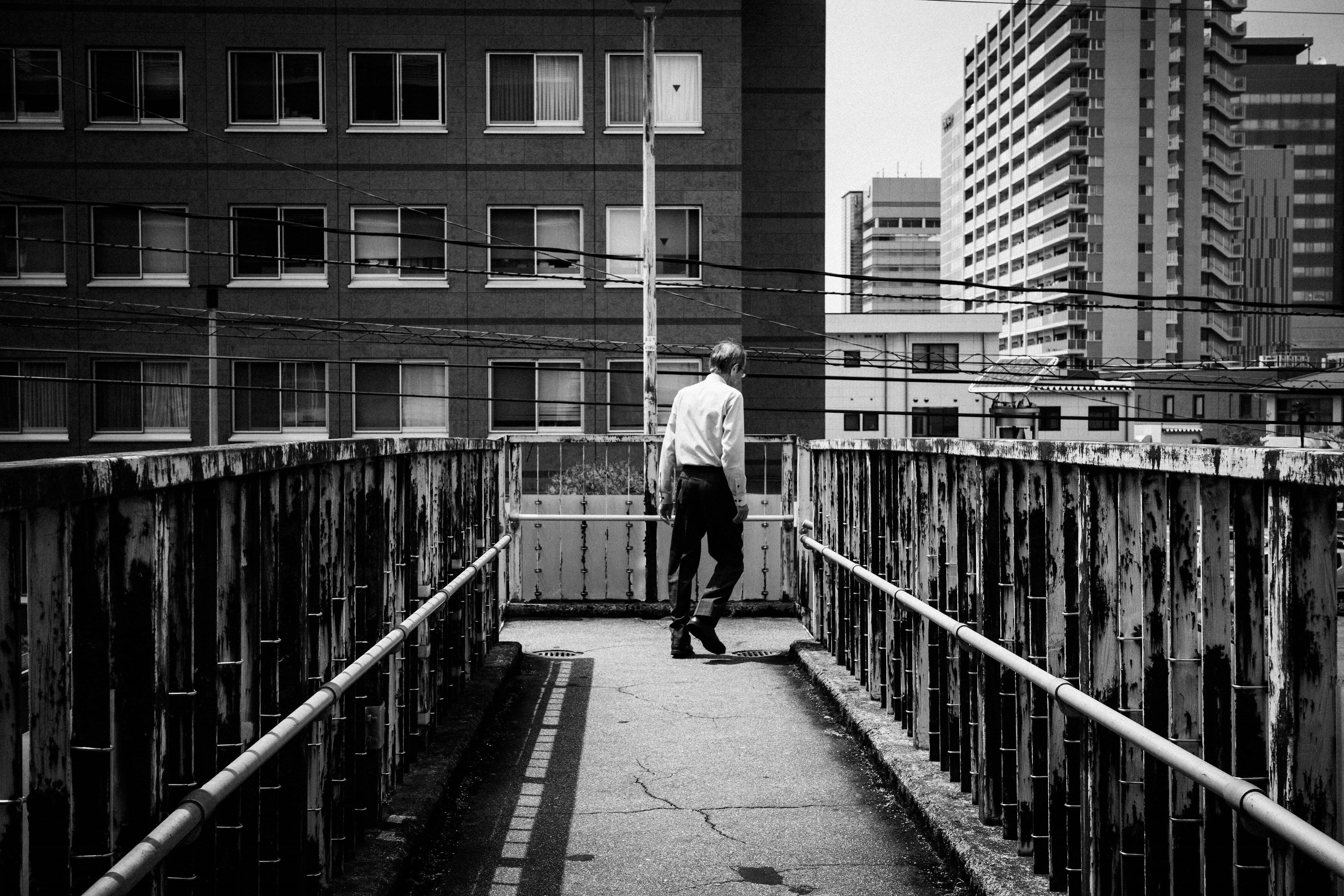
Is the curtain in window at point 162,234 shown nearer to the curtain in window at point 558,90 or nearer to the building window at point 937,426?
the curtain in window at point 558,90

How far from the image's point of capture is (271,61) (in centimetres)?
3422

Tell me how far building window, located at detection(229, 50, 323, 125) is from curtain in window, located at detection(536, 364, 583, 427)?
8.48 m

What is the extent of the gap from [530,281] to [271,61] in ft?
27.2

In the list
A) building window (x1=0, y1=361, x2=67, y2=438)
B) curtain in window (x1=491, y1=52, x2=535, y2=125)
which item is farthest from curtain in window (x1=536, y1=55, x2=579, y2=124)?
building window (x1=0, y1=361, x2=67, y2=438)

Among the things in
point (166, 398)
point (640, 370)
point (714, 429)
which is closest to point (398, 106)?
point (640, 370)

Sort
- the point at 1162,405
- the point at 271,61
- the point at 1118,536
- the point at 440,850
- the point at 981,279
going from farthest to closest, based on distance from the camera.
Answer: the point at 981,279 < the point at 1162,405 < the point at 271,61 < the point at 440,850 < the point at 1118,536

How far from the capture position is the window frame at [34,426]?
3422 centimetres

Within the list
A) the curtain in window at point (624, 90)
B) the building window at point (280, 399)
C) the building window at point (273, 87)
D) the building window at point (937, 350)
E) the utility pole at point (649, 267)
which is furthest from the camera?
the building window at point (937, 350)

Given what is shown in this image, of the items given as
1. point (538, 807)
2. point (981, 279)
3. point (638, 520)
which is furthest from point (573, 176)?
point (981, 279)

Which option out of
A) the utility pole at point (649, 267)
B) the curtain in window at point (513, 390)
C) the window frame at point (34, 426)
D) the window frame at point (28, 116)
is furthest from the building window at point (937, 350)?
the utility pole at point (649, 267)

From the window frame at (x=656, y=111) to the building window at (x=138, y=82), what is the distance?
413 inches

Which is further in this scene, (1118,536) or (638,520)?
(638,520)

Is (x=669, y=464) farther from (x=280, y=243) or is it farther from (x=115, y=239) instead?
(x=115, y=239)

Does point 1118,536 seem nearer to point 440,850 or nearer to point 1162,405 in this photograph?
point 440,850
